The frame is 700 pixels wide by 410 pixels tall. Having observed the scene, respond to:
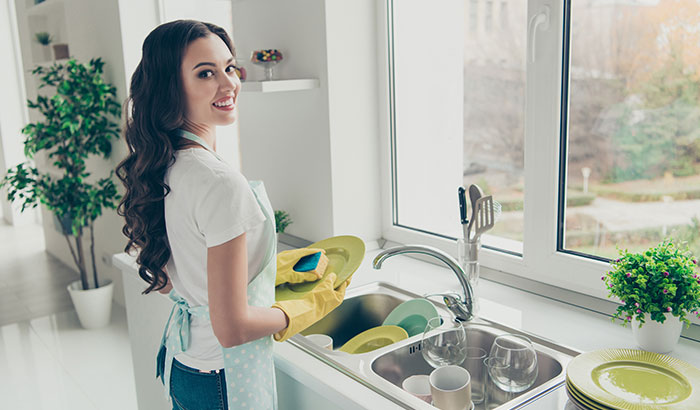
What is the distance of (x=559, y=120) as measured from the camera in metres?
1.57

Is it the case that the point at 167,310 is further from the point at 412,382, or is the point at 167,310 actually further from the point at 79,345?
Result: the point at 79,345

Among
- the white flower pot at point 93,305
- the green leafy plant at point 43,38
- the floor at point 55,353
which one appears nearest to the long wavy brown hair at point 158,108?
the floor at point 55,353

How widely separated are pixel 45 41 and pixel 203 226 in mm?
4155

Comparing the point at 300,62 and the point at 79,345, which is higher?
the point at 300,62

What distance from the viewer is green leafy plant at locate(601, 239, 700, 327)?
3.87 ft

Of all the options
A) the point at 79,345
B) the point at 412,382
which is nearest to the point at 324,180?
the point at 412,382

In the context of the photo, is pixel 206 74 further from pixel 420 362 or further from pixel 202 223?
pixel 420 362

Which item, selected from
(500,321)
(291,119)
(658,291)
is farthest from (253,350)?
(291,119)

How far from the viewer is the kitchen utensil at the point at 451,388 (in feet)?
3.88

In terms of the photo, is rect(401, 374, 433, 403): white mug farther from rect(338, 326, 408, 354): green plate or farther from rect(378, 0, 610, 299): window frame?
rect(378, 0, 610, 299): window frame

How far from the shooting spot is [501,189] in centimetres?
185

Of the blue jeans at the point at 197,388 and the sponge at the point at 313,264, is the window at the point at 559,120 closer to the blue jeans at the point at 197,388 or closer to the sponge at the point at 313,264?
the sponge at the point at 313,264

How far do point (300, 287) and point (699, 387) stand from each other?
34.9 inches

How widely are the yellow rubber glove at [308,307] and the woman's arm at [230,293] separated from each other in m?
0.10
